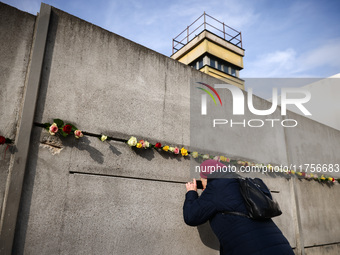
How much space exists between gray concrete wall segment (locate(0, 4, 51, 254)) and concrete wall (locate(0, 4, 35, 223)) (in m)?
0.08

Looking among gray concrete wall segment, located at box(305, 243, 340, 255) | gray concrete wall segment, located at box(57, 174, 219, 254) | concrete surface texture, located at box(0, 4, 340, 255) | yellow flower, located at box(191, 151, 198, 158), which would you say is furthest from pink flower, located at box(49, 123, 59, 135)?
gray concrete wall segment, located at box(305, 243, 340, 255)

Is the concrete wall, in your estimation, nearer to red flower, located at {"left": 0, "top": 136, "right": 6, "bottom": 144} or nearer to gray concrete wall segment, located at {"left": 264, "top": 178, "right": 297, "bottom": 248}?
red flower, located at {"left": 0, "top": 136, "right": 6, "bottom": 144}

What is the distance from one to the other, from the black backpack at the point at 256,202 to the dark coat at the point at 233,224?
55mm

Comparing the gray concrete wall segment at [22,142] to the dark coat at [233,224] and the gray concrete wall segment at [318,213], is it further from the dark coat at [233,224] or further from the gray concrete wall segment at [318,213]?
the gray concrete wall segment at [318,213]

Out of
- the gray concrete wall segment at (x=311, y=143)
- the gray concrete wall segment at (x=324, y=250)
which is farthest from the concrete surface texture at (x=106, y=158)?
the gray concrete wall segment at (x=311, y=143)

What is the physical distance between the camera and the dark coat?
2449 millimetres

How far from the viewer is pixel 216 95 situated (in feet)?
17.0

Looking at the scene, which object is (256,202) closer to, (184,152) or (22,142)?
(184,152)

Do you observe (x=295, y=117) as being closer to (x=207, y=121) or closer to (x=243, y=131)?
(x=243, y=131)

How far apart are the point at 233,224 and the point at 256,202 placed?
31cm

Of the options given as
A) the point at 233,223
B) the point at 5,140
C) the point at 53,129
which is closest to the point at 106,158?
the point at 53,129

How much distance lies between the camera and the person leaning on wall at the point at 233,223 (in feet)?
8.05

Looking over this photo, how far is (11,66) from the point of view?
2986 mm

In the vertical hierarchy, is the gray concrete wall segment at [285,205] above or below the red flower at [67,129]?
below
